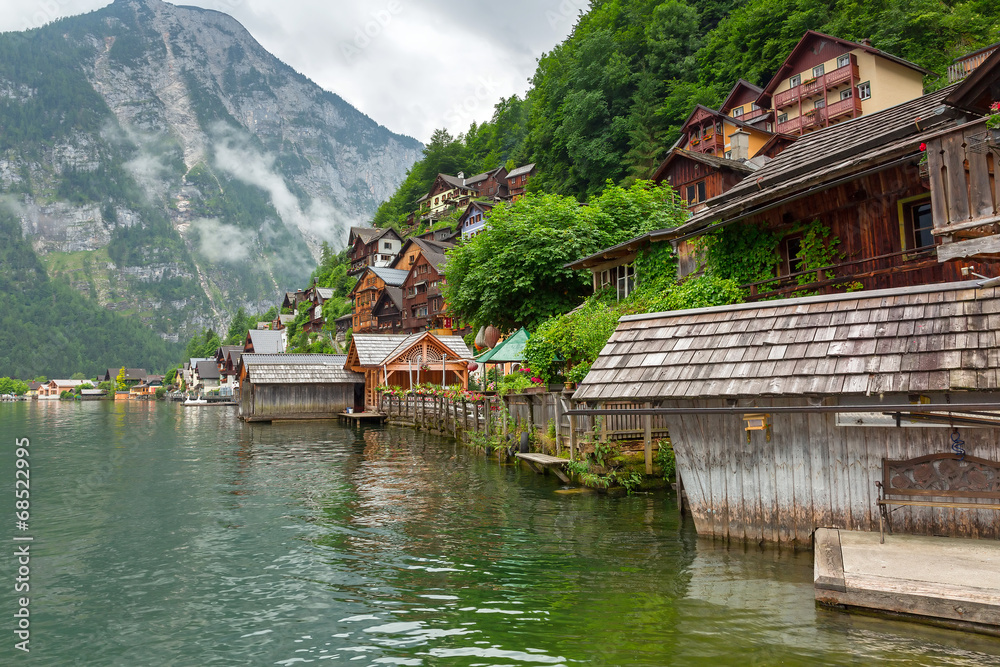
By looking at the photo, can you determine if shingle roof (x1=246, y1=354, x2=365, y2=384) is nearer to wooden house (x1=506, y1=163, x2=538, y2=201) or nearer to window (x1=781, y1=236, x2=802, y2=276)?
window (x1=781, y1=236, x2=802, y2=276)

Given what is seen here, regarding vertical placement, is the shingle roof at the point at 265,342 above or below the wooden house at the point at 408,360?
above

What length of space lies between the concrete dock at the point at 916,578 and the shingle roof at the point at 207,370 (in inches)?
4551

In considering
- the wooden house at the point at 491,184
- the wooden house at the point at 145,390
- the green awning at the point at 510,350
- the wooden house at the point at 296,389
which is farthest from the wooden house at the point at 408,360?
the wooden house at the point at 145,390

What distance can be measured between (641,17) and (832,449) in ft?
228

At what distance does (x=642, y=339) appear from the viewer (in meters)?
12.1

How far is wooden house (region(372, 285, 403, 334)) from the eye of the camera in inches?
2901

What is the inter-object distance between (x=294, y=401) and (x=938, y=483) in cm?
4481

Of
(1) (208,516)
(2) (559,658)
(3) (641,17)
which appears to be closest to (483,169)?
(3) (641,17)

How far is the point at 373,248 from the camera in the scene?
9775 cm

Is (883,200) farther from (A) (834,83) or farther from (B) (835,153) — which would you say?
(A) (834,83)

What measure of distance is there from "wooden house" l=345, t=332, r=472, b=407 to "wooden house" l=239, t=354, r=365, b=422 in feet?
4.96

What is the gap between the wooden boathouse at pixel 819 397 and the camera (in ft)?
29.6

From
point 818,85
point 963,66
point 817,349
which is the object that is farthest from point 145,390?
point 817,349

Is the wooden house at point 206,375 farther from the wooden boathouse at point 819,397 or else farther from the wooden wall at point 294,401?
the wooden boathouse at point 819,397
